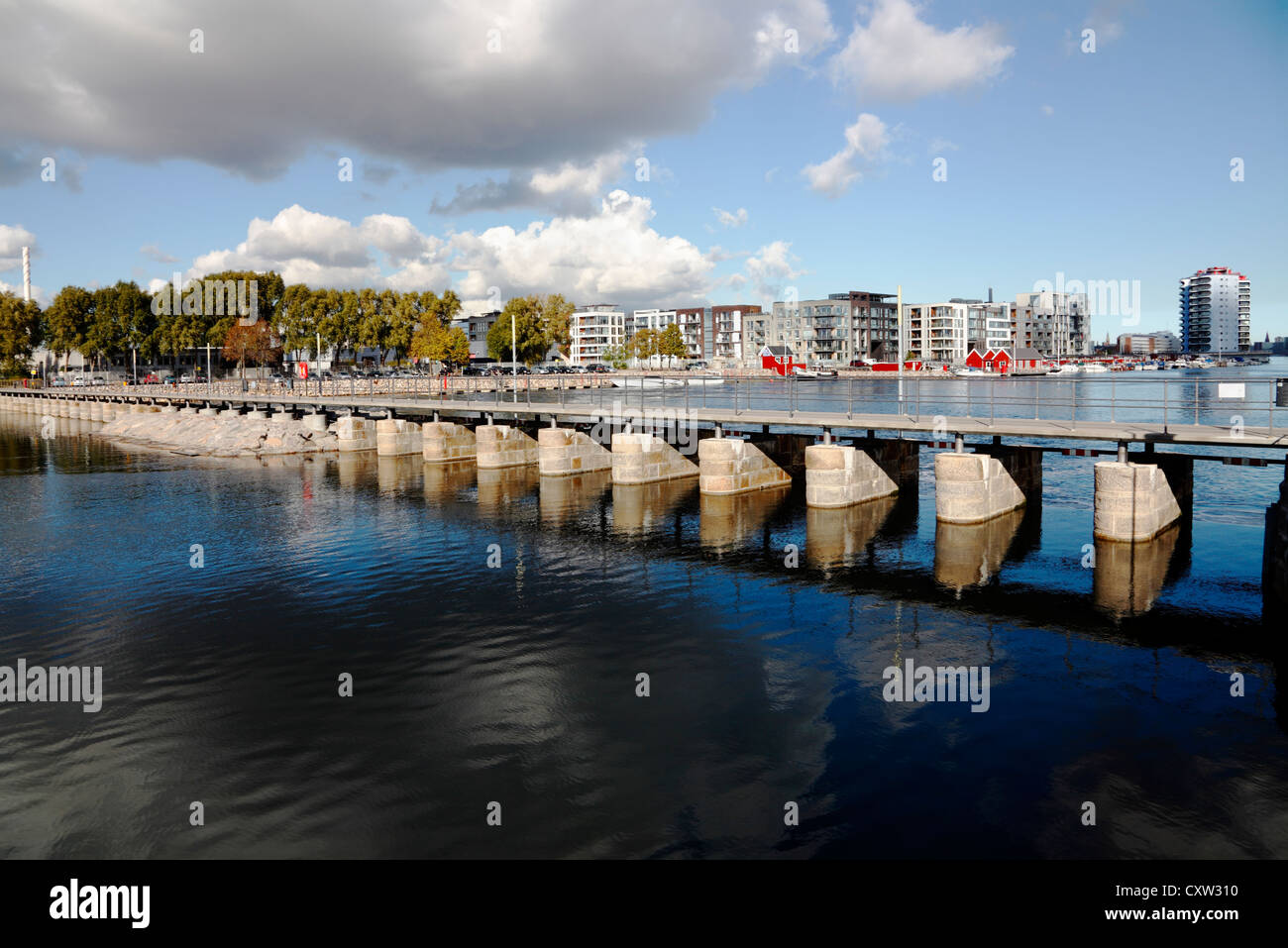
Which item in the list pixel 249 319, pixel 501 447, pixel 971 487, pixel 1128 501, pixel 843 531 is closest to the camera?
pixel 1128 501

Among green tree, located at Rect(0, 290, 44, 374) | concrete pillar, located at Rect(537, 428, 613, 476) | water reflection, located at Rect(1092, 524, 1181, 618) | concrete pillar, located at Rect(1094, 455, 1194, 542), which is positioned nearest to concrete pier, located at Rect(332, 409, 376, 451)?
concrete pillar, located at Rect(537, 428, 613, 476)

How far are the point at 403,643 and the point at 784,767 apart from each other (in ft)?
32.2

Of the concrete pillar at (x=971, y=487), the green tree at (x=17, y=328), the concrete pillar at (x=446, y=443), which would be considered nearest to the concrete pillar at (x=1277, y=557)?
the concrete pillar at (x=971, y=487)

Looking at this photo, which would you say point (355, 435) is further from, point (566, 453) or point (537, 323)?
point (537, 323)

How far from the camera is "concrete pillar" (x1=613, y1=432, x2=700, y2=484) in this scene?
1697 inches

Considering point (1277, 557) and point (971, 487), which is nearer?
point (1277, 557)

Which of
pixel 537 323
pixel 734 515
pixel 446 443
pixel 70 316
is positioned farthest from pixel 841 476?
pixel 70 316

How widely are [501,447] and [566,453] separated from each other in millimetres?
5782

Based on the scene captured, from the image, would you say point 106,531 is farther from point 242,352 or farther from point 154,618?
point 242,352

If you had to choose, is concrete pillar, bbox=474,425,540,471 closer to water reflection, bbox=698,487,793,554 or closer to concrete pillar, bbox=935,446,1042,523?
water reflection, bbox=698,487,793,554

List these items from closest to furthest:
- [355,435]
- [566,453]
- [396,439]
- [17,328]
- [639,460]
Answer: [639,460]
[566,453]
[396,439]
[355,435]
[17,328]

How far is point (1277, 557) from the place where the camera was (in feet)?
69.9
